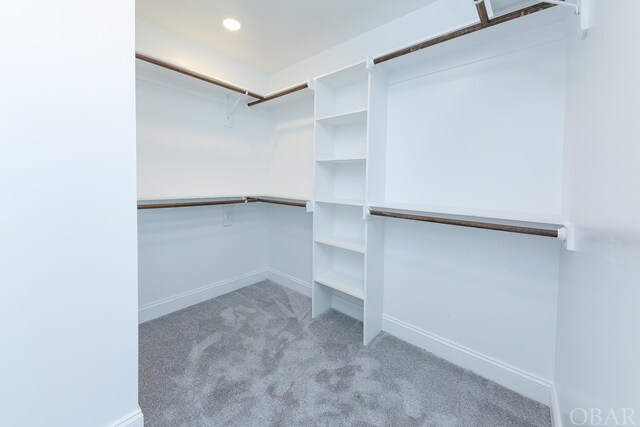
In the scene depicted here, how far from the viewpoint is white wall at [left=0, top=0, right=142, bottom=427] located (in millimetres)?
942

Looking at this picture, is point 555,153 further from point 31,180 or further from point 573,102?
point 31,180

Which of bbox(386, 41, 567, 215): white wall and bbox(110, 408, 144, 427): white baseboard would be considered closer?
bbox(110, 408, 144, 427): white baseboard

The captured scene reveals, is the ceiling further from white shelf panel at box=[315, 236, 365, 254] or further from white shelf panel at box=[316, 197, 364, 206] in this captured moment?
white shelf panel at box=[315, 236, 365, 254]

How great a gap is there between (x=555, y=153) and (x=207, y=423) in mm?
2286

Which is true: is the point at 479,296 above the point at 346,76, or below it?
below

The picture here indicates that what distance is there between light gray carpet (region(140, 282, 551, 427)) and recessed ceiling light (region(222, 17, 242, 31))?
241 centimetres

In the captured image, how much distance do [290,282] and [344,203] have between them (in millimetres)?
1361

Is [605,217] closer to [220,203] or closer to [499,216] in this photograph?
[499,216]

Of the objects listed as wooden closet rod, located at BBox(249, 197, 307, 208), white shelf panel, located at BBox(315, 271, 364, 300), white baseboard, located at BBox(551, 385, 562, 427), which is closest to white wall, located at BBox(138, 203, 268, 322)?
wooden closet rod, located at BBox(249, 197, 307, 208)

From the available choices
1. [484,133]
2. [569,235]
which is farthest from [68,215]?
[484,133]

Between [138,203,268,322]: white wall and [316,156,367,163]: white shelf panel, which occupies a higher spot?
[316,156,367,163]: white shelf panel

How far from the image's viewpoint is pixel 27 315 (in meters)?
0.98

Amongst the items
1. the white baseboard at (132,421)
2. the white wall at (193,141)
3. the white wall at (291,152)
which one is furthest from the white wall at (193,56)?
the white baseboard at (132,421)

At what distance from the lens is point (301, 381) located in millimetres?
1638
